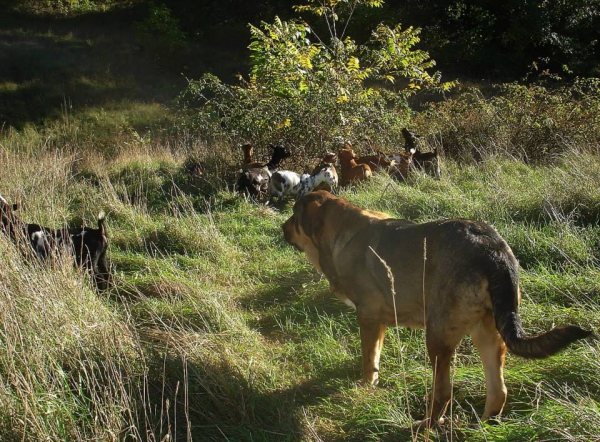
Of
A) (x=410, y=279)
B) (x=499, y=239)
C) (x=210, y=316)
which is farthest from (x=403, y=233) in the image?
(x=210, y=316)

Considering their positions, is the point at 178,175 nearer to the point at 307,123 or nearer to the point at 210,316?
the point at 307,123

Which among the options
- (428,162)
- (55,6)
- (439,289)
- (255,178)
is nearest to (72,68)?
(55,6)

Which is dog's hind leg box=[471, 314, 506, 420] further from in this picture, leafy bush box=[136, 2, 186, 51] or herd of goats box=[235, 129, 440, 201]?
leafy bush box=[136, 2, 186, 51]

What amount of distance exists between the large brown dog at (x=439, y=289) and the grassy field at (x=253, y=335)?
0.26 m

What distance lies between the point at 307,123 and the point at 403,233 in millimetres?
8099

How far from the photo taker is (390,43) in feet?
41.9

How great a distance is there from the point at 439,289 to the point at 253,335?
1977 millimetres

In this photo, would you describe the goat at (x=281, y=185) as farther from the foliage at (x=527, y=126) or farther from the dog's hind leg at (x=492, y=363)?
the dog's hind leg at (x=492, y=363)

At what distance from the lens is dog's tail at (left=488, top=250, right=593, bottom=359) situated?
2.93 metres

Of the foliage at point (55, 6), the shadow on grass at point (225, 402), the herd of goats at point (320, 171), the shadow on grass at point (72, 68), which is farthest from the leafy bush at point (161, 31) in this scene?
the shadow on grass at point (225, 402)

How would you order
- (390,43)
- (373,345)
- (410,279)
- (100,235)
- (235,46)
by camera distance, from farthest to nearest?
(235,46)
(390,43)
(100,235)
(373,345)
(410,279)

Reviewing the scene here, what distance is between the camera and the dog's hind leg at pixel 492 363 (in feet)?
11.9

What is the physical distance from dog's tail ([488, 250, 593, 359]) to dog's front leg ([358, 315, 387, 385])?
1140mm

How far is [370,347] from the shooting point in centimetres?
427
